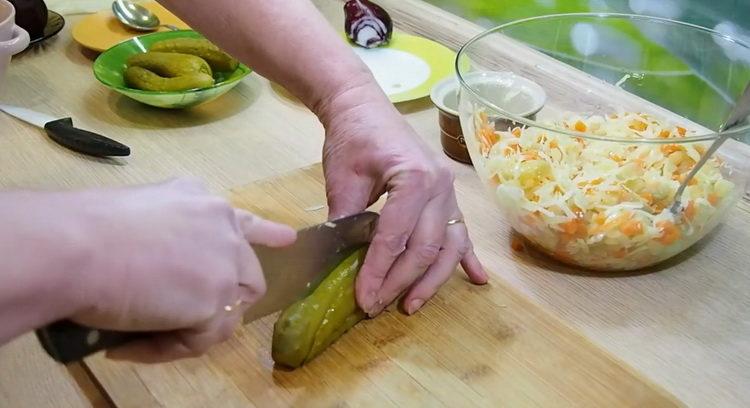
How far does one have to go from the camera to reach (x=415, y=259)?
0.85 m

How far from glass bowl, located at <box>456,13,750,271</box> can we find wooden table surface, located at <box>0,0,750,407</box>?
0.16 feet

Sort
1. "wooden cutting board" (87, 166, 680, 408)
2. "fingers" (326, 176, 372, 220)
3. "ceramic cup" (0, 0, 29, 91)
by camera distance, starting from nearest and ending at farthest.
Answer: "wooden cutting board" (87, 166, 680, 408) → "fingers" (326, 176, 372, 220) → "ceramic cup" (0, 0, 29, 91)

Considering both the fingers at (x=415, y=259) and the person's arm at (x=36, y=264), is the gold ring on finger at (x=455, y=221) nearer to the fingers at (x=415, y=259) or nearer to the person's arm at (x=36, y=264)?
the fingers at (x=415, y=259)

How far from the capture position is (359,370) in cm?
79

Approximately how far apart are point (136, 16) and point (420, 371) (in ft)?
3.17

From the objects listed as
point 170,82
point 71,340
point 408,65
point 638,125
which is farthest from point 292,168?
point 71,340

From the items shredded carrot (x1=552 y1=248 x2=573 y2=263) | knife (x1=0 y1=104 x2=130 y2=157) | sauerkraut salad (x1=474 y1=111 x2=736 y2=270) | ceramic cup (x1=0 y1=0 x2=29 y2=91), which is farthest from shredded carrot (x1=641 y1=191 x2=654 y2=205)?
ceramic cup (x1=0 y1=0 x2=29 y2=91)

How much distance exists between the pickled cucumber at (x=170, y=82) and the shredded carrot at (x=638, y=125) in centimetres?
60

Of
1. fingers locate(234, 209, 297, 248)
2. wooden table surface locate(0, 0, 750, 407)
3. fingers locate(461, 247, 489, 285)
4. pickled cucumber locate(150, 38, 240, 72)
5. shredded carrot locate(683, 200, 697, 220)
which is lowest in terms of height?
wooden table surface locate(0, 0, 750, 407)

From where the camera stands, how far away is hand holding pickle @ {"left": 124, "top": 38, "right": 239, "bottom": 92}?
122 cm

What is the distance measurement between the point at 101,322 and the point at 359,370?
11.6 inches

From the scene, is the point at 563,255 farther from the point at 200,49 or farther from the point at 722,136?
the point at 200,49

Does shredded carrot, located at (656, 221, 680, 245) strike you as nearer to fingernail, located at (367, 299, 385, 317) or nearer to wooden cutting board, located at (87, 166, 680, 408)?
wooden cutting board, located at (87, 166, 680, 408)

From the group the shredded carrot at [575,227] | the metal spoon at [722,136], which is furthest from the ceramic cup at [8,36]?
the metal spoon at [722,136]
